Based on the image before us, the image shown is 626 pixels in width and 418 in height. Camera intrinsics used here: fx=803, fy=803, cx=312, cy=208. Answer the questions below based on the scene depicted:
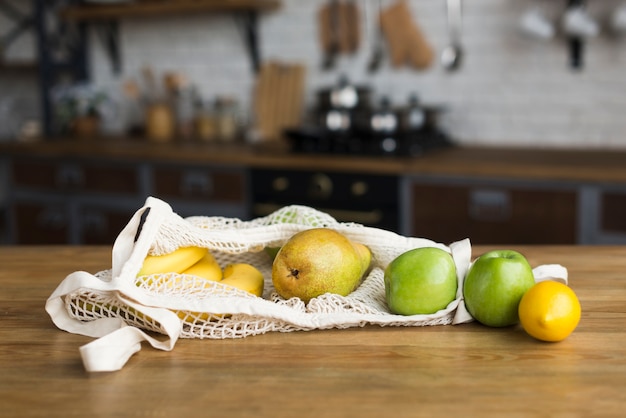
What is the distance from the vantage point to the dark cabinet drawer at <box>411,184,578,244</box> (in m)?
3.04

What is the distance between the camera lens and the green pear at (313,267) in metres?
1.18

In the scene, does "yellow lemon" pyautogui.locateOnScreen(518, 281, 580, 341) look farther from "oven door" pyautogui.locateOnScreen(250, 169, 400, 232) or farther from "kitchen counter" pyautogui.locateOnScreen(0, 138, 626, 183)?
"oven door" pyautogui.locateOnScreen(250, 169, 400, 232)

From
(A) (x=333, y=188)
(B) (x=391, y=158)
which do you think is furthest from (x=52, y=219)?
(B) (x=391, y=158)

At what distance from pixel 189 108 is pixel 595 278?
11.7 feet

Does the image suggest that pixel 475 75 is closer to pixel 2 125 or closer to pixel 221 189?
pixel 221 189

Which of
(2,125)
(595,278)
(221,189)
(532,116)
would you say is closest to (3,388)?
(595,278)

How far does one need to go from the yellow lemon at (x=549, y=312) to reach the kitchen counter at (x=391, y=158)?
1987 mm

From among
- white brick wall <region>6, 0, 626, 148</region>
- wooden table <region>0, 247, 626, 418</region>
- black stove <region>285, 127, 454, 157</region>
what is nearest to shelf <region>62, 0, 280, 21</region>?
white brick wall <region>6, 0, 626, 148</region>

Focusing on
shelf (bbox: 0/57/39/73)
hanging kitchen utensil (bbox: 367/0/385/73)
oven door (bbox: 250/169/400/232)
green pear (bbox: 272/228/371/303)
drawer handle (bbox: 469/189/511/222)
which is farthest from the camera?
shelf (bbox: 0/57/39/73)

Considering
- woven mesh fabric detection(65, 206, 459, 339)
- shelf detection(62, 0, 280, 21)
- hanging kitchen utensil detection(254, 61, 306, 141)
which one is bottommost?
woven mesh fabric detection(65, 206, 459, 339)

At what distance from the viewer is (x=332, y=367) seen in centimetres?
101

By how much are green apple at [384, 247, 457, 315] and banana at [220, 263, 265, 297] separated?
0.71ft

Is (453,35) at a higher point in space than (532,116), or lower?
higher

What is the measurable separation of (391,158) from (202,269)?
2203mm
